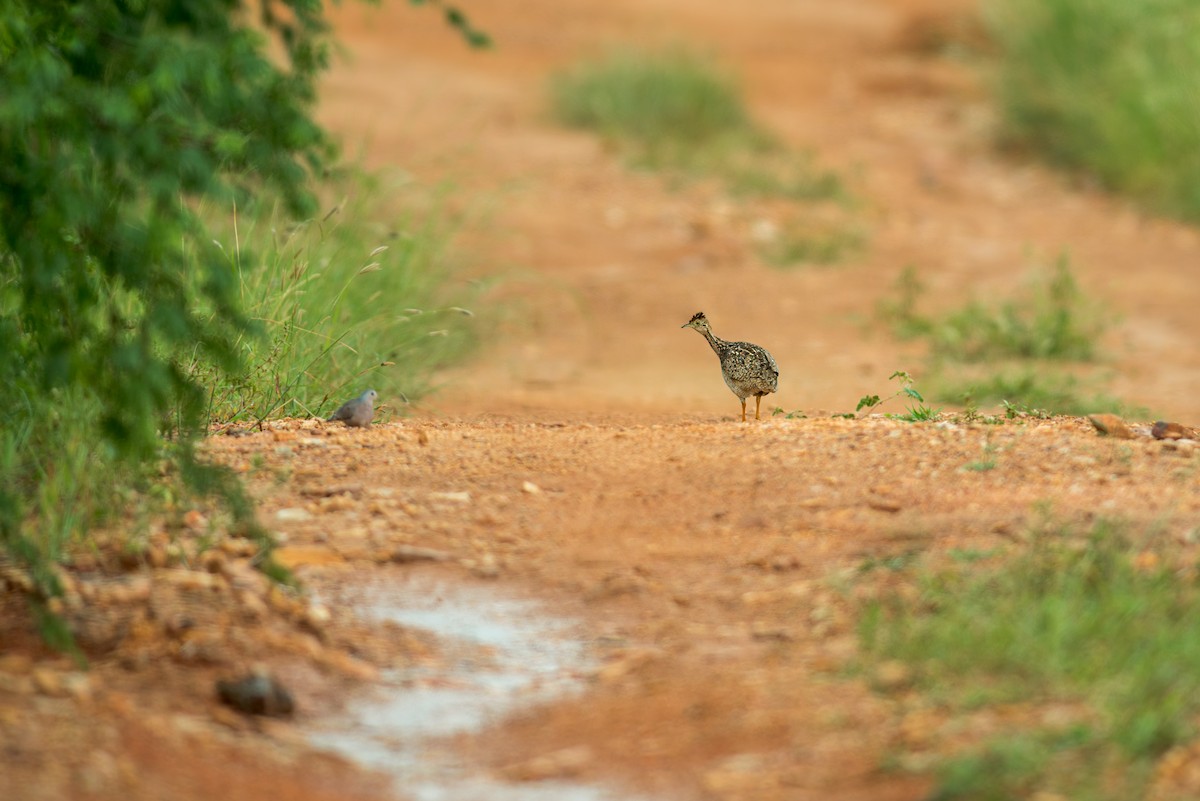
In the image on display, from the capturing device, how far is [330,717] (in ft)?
12.2

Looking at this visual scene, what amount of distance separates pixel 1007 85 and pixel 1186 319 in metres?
5.07

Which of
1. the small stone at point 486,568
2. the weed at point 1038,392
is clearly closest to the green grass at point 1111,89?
the weed at point 1038,392

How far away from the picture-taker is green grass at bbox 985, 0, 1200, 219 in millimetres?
12562

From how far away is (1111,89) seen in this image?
1352cm

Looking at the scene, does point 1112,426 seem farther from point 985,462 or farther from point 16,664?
point 16,664

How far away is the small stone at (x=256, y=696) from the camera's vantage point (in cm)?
366

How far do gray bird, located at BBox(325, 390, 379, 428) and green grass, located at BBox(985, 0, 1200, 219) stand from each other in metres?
8.56

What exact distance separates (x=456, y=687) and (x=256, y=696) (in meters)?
0.46

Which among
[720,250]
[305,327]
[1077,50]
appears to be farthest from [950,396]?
[1077,50]

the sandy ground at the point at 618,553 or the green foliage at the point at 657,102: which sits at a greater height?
the green foliage at the point at 657,102

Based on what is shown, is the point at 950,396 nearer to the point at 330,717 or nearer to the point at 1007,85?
the point at 330,717

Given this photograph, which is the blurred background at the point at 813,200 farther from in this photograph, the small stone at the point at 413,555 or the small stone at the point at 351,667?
the small stone at the point at 351,667

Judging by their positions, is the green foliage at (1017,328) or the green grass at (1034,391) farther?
the green foliage at (1017,328)

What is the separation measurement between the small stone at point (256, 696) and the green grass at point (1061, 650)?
4.21ft
